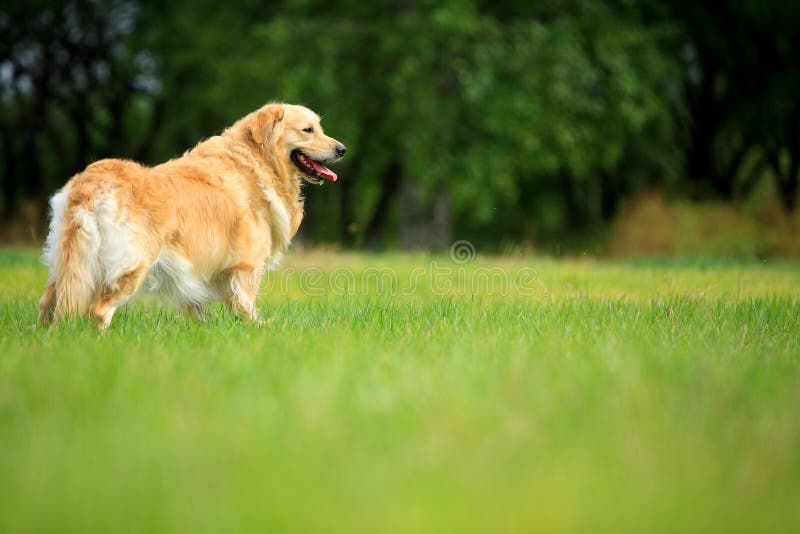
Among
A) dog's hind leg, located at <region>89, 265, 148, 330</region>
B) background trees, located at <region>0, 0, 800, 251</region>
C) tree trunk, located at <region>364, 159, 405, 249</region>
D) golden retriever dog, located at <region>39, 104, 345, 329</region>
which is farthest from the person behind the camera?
tree trunk, located at <region>364, 159, 405, 249</region>

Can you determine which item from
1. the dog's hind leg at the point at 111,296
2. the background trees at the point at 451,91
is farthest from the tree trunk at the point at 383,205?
the dog's hind leg at the point at 111,296

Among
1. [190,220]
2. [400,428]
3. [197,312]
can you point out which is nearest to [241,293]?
[197,312]

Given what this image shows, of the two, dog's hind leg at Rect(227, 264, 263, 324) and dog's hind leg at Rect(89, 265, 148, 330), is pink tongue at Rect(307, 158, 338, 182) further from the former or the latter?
dog's hind leg at Rect(89, 265, 148, 330)

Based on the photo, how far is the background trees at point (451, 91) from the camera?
14.0 metres

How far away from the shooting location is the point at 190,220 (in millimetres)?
4617

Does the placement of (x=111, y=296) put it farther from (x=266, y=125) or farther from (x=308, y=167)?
(x=308, y=167)

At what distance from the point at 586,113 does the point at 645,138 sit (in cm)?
393

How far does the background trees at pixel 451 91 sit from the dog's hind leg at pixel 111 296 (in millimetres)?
7252

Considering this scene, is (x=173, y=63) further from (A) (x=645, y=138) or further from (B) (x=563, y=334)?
(B) (x=563, y=334)

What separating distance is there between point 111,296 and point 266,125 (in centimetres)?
170

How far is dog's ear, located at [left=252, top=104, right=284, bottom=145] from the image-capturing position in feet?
17.5

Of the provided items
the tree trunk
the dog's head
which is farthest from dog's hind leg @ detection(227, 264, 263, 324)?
the tree trunk

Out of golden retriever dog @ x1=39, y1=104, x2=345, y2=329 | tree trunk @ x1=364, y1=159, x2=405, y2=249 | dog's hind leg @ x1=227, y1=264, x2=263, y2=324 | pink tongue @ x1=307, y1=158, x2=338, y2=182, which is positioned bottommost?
tree trunk @ x1=364, y1=159, x2=405, y2=249

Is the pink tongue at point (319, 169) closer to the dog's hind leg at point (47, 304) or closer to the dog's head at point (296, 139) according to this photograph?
the dog's head at point (296, 139)
